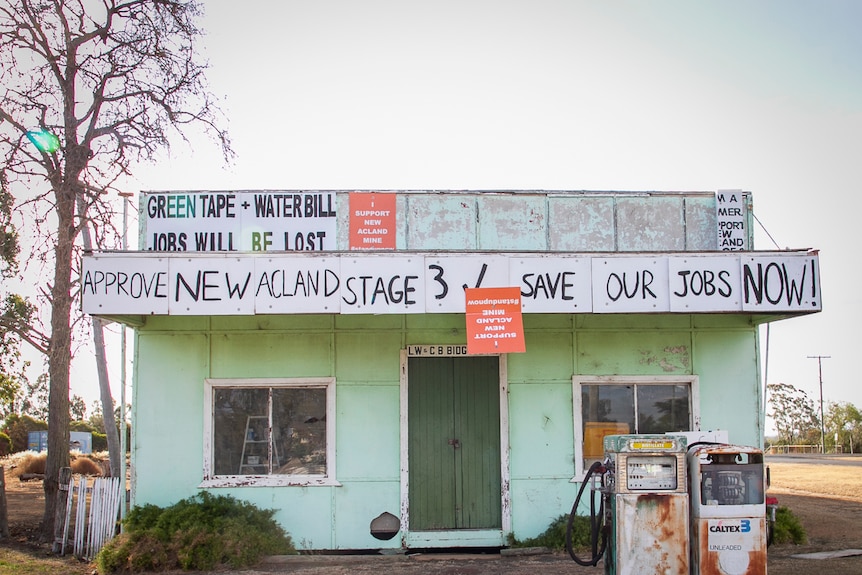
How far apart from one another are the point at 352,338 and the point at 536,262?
2.83 metres

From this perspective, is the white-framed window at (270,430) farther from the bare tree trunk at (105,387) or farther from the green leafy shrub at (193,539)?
the bare tree trunk at (105,387)

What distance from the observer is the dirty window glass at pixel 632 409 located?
38.4 ft

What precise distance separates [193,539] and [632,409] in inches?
235

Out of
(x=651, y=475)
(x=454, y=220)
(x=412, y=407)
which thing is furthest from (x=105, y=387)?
(x=651, y=475)

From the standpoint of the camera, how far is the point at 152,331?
1166cm

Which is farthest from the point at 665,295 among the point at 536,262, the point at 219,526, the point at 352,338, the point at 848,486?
the point at 848,486

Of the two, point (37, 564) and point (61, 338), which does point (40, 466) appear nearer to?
point (61, 338)

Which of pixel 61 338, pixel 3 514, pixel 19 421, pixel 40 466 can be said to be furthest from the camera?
pixel 19 421

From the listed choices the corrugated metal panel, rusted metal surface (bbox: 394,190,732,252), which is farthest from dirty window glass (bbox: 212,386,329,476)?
the corrugated metal panel

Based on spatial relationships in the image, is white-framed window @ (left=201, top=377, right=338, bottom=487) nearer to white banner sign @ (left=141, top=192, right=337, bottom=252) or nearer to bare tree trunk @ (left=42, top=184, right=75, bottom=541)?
white banner sign @ (left=141, top=192, right=337, bottom=252)

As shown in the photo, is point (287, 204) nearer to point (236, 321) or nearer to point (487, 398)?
point (236, 321)

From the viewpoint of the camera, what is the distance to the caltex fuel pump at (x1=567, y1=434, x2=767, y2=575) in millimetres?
7898

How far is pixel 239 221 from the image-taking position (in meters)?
12.5

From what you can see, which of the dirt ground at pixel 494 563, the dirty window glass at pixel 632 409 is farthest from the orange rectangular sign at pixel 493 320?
the dirt ground at pixel 494 563
